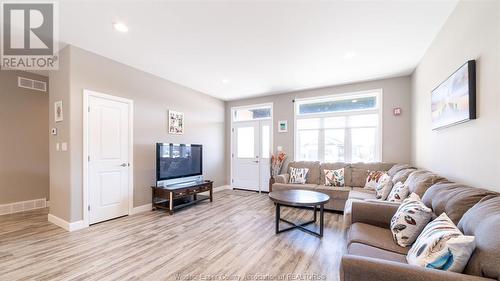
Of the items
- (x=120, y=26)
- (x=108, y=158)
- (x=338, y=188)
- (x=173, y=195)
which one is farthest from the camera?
(x=338, y=188)

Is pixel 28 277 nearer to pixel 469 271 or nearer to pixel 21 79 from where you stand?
pixel 469 271

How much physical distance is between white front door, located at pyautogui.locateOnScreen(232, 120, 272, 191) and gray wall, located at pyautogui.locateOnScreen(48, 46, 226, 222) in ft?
1.38

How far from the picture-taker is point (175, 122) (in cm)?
463

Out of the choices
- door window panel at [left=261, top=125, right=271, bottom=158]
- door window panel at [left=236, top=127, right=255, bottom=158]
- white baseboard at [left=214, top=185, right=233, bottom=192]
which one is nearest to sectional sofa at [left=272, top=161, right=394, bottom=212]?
door window panel at [left=261, top=125, right=271, bottom=158]

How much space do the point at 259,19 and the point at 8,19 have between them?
9.12 feet

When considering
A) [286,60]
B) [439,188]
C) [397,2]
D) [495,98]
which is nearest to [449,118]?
[495,98]

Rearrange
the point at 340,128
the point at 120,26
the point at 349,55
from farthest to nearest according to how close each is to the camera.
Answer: the point at 340,128 < the point at 349,55 < the point at 120,26

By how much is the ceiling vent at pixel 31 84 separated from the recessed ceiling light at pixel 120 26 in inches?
118

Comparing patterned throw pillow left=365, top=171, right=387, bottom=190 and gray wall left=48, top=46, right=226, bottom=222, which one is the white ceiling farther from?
patterned throw pillow left=365, top=171, right=387, bottom=190

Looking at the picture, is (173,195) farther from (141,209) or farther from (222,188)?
(222,188)

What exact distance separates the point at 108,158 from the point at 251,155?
11.0 ft

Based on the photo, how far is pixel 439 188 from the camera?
1.79m

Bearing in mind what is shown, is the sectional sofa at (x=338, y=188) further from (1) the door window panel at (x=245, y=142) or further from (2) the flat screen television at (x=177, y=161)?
(2) the flat screen television at (x=177, y=161)

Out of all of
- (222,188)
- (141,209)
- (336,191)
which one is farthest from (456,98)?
(222,188)
